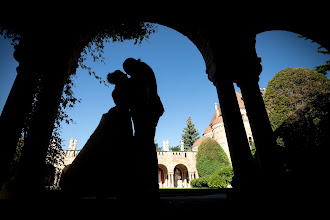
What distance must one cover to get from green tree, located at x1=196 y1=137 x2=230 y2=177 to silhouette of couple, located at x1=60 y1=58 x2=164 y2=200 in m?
22.0

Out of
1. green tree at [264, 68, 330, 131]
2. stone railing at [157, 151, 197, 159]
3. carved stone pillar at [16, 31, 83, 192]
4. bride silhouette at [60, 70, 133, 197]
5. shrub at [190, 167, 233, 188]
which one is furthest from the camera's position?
stone railing at [157, 151, 197, 159]

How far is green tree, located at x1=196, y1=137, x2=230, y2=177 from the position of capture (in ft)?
71.7

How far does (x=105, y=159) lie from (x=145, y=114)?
2.36 feet

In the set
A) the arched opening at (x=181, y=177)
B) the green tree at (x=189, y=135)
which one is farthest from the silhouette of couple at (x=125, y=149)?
the green tree at (x=189, y=135)

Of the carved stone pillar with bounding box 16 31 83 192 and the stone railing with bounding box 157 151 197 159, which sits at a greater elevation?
the stone railing with bounding box 157 151 197 159

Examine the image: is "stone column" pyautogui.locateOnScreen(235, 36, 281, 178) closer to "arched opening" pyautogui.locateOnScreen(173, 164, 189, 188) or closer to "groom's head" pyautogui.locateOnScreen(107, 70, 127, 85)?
"groom's head" pyautogui.locateOnScreen(107, 70, 127, 85)

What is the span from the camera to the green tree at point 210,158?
21844mm

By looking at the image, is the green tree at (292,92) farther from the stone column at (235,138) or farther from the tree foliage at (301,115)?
the stone column at (235,138)

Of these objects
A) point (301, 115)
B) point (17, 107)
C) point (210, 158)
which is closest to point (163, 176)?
point (210, 158)

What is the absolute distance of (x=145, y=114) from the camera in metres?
1.99

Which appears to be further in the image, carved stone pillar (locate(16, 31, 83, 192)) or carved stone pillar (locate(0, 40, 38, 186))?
carved stone pillar (locate(16, 31, 83, 192))

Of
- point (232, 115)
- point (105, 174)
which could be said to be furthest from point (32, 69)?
point (232, 115)

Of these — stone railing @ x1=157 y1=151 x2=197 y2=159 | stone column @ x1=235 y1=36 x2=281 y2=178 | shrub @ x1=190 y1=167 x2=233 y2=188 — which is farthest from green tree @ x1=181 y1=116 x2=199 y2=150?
stone column @ x1=235 y1=36 x2=281 y2=178

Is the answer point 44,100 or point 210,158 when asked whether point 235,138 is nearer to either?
point 44,100
